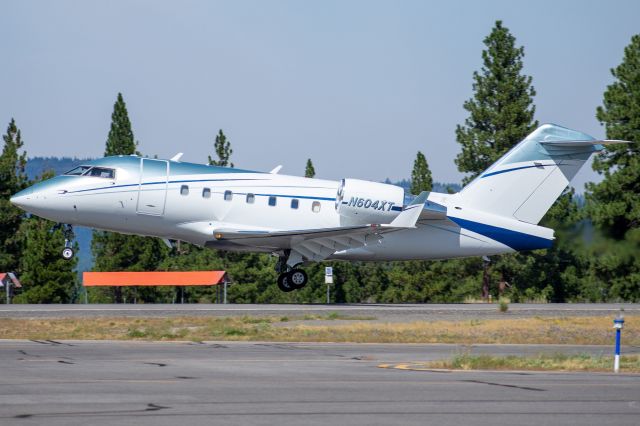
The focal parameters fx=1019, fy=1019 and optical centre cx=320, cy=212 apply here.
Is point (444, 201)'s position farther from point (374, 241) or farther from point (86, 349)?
point (86, 349)

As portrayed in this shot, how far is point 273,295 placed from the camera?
7544 centimetres

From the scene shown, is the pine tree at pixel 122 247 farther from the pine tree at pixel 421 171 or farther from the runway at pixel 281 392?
the runway at pixel 281 392

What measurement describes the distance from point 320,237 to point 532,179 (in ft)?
26.5

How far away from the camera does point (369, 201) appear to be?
3378cm

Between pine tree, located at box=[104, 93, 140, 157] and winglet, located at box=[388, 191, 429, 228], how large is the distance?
4405 centimetres

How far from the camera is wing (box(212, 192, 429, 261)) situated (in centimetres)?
3303

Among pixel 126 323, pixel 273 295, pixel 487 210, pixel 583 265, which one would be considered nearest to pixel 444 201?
pixel 487 210

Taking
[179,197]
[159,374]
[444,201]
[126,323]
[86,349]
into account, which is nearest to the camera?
[159,374]

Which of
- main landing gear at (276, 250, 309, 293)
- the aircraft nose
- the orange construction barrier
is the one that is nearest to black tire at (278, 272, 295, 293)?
main landing gear at (276, 250, 309, 293)

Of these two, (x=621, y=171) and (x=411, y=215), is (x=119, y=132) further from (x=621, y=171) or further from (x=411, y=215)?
(x=411, y=215)

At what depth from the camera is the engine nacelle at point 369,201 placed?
33.8m

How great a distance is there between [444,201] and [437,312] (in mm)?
5889

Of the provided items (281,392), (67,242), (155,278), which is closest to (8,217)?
(155,278)

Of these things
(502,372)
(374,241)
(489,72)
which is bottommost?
(502,372)
